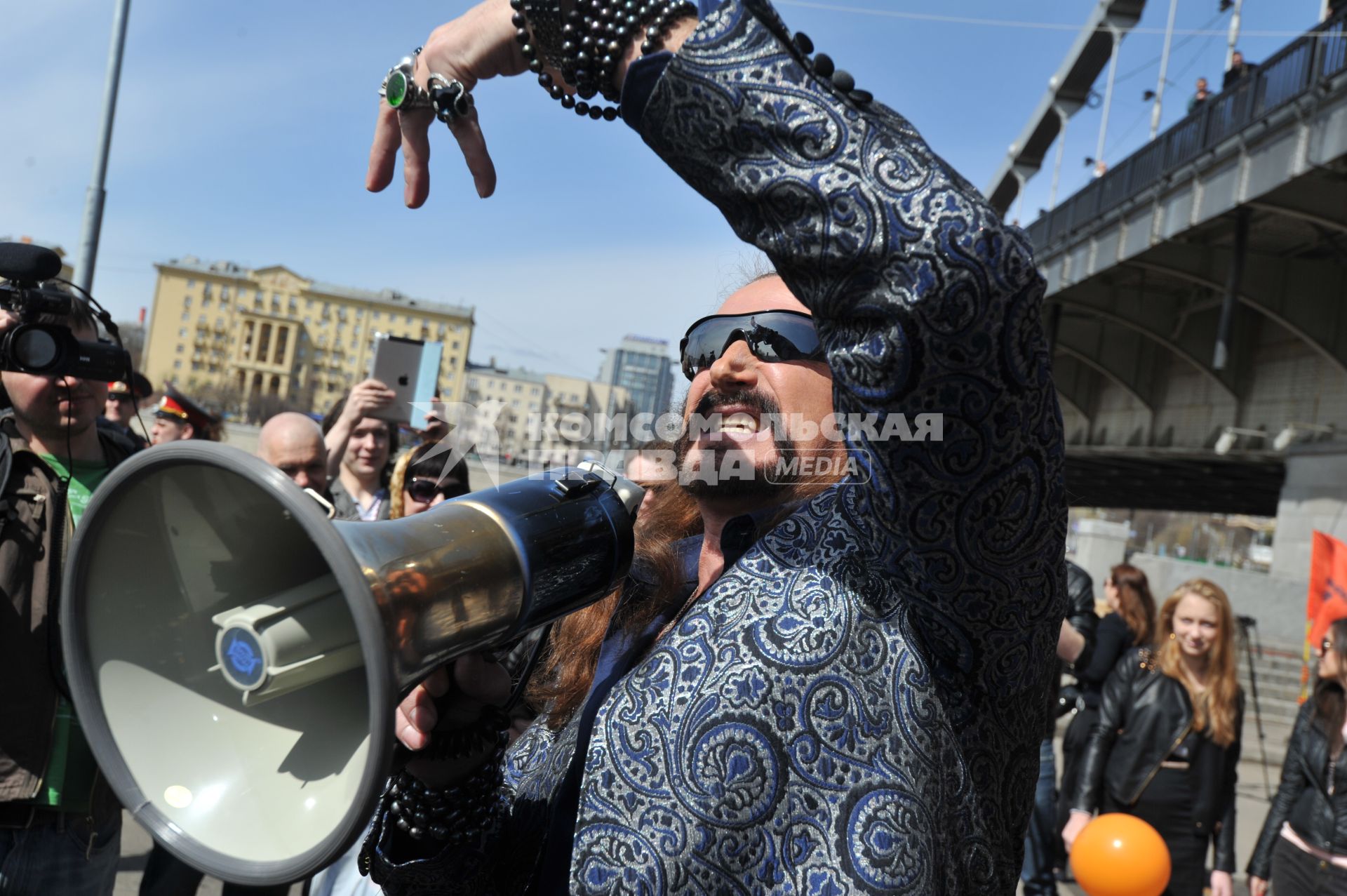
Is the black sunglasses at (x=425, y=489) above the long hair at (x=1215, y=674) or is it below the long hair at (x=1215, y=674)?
above

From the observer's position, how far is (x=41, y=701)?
2.86m

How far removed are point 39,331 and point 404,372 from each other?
2416mm

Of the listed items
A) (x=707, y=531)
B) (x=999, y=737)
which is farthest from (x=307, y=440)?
(x=999, y=737)

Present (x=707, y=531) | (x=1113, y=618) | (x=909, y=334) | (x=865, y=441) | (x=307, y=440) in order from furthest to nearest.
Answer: (x=1113, y=618) < (x=307, y=440) < (x=707, y=531) < (x=865, y=441) < (x=909, y=334)

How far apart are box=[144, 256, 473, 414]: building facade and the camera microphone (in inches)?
4163

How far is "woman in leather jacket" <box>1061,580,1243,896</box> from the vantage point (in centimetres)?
482

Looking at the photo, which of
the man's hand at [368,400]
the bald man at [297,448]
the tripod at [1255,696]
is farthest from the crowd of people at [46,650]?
the tripod at [1255,696]

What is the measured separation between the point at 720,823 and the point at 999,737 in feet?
1.31

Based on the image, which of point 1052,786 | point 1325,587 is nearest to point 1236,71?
point 1325,587

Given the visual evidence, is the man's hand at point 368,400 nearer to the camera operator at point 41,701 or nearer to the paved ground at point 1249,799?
the camera operator at point 41,701

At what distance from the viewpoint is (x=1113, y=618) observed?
6414 mm

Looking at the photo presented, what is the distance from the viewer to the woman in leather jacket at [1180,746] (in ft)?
15.8

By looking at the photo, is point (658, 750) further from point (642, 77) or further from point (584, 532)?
point (642, 77)

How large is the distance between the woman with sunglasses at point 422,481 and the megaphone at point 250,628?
2893 millimetres
